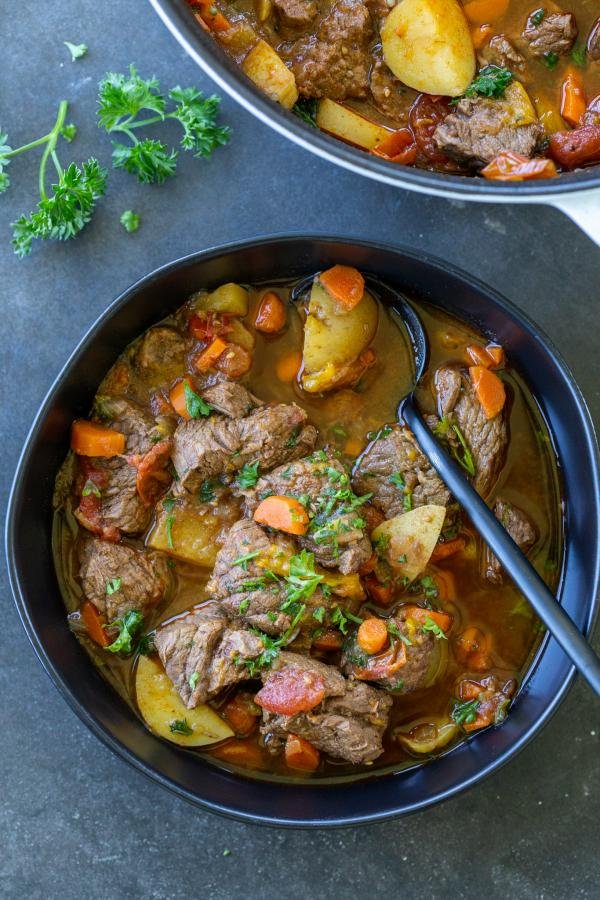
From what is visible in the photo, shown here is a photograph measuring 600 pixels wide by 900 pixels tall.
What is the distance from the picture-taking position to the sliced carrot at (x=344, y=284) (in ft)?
10.5

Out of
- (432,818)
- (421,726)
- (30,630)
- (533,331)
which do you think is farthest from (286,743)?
(533,331)

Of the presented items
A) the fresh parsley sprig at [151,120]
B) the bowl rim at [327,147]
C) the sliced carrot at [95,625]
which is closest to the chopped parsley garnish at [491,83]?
the bowl rim at [327,147]

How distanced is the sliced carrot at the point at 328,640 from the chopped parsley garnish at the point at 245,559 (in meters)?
0.39

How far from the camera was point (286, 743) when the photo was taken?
315 centimetres

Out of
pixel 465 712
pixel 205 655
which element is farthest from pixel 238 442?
pixel 465 712

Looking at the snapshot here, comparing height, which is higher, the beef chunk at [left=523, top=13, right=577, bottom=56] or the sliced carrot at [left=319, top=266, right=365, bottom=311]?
the beef chunk at [left=523, top=13, right=577, bottom=56]

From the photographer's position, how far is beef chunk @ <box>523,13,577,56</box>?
3.06m

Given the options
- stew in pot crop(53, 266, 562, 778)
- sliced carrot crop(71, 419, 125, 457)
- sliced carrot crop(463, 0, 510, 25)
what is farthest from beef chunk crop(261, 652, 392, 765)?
sliced carrot crop(463, 0, 510, 25)

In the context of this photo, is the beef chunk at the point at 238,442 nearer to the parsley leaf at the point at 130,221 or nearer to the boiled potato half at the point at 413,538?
the boiled potato half at the point at 413,538

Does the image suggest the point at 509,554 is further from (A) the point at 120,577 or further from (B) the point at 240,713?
(A) the point at 120,577

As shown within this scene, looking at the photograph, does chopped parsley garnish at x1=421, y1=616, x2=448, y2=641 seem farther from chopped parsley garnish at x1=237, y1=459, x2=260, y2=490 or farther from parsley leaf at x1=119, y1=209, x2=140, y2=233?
parsley leaf at x1=119, y1=209, x2=140, y2=233

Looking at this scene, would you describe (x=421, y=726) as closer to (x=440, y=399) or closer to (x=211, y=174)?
(x=440, y=399)

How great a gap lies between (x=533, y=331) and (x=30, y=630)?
197 centimetres

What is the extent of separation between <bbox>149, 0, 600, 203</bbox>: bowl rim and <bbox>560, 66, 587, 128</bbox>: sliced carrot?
0.44m
